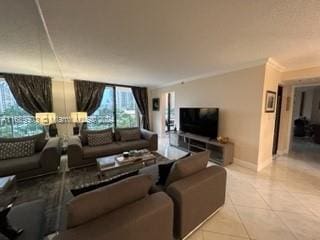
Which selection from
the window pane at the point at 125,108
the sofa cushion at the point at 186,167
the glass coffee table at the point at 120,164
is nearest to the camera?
the sofa cushion at the point at 186,167

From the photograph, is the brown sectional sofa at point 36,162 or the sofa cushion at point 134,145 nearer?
the brown sectional sofa at point 36,162

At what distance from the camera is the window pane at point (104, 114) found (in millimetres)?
5915

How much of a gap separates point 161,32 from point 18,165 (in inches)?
130

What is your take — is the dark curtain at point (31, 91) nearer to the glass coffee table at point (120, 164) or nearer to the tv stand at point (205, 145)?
the glass coffee table at point (120, 164)

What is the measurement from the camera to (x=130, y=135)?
4.54 m

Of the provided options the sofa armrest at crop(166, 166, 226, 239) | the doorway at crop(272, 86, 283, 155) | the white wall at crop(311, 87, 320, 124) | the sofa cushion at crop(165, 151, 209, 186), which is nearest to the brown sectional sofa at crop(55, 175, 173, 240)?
the sofa armrest at crop(166, 166, 226, 239)

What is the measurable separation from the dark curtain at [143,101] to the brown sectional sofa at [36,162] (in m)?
3.98

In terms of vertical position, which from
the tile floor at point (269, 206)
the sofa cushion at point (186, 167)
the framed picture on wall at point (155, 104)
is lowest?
the tile floor at point (269, 206)

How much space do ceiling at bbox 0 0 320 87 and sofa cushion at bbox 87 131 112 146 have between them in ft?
5.91

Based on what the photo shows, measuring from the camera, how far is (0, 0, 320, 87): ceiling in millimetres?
1508

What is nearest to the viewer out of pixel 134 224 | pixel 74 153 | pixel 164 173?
pixel 134 224

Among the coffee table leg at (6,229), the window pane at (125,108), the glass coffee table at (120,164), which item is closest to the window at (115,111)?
the window pane at (125,108)

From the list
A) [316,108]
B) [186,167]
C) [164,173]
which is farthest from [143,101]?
[316,108]

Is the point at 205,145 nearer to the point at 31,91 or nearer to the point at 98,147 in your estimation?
the point at 98,147
